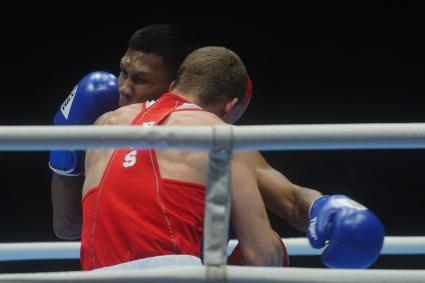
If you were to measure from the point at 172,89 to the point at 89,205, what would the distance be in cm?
36

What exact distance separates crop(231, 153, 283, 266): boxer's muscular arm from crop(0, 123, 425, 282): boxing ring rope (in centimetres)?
31

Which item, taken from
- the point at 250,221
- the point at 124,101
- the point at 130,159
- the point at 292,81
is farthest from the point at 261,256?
the point at 292,81

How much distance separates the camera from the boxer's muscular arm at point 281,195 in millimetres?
2004

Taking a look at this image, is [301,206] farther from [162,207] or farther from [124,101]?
[124,101]

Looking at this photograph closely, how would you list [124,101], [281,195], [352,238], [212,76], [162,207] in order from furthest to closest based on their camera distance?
[124,101]
[281,195]
[212,76]
[162,207]
[352,238]

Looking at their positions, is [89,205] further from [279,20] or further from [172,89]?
[279,20]

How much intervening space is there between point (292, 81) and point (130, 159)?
2.76 meters

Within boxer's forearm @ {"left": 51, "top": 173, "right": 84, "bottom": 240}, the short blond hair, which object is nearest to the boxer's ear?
the short blond hair

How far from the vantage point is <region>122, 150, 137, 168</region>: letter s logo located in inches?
69.7

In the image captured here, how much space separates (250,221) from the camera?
1.73m

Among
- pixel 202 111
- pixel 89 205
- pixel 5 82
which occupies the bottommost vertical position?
pixel 5 82

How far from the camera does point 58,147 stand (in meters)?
1.39

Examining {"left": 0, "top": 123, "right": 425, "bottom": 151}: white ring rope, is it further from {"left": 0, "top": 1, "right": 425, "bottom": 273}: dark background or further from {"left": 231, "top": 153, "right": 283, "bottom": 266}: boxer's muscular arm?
{"left": 0, "top": 1, "right": 425, "bottom": 273}: dark background

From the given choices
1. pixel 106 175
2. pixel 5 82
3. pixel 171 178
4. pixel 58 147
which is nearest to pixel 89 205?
pixel 106 175
